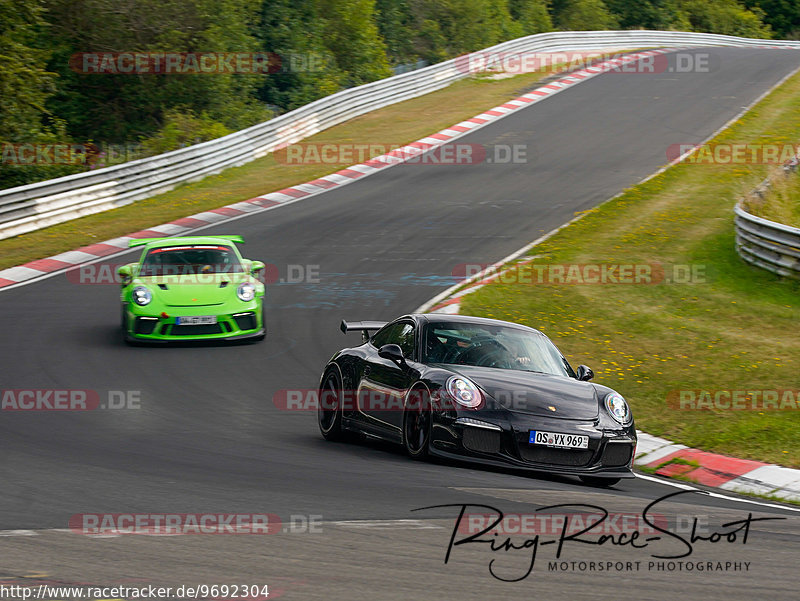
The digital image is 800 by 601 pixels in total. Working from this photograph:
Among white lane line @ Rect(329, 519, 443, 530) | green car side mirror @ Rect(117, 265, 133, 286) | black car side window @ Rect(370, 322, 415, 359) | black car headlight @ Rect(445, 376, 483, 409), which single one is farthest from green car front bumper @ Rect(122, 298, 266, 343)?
white lane line @ Rect(329, 519, 443, 530)

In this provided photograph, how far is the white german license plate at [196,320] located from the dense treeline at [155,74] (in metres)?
16.6

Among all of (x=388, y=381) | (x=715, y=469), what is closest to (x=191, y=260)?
(x=388, y=381)

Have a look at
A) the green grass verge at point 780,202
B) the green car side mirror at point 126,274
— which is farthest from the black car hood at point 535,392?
the green grass verge at point 780,202

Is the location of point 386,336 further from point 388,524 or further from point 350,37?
point 350,37

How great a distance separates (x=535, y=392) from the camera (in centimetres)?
871

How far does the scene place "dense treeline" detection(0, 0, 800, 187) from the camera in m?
30.1

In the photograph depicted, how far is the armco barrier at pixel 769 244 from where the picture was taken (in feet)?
56.8

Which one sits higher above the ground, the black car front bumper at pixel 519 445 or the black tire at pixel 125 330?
the black car front bumper at pixel 519 445

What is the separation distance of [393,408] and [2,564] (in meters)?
4.33

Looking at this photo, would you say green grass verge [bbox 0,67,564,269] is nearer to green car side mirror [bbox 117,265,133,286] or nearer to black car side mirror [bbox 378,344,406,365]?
green car side mirror [bbox 117,265,133,286]

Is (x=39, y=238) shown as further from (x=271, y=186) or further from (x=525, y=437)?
(x=525, y=437)

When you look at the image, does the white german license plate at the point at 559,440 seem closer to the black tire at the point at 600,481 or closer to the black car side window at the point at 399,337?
the black tire at the point at 600,481

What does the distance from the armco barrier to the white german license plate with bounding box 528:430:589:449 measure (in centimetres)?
978

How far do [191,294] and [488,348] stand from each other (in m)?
6.27
